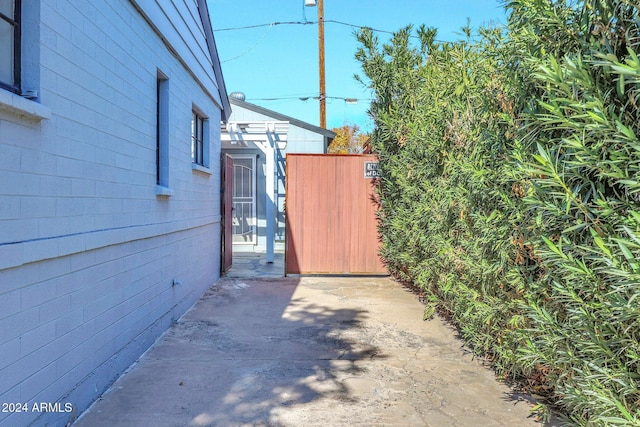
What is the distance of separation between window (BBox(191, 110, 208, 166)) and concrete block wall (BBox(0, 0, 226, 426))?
2.06m

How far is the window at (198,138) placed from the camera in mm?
7238

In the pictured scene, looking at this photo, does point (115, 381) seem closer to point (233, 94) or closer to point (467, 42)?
point (467, 42)

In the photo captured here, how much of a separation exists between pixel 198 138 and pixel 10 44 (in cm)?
499

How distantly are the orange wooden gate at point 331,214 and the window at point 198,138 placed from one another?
174 centimetres

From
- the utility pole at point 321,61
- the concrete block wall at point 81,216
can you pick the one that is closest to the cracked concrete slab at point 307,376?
the concrete block wall at point 81,216

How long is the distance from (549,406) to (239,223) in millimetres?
10192

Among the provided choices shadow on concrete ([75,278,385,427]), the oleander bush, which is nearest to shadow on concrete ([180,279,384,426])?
shadow on concrete ([75,278,385,427])

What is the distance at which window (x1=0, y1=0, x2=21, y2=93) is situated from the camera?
95.8 inches

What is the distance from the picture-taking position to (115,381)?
140 inches

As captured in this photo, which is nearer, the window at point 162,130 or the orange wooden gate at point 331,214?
the window at point 162,130

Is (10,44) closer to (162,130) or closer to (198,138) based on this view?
(162,130)

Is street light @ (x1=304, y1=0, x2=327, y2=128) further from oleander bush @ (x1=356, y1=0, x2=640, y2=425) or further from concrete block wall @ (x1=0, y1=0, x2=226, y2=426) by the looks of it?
concrete block wall @ (x1=0, y1=0, x2=226, y2=426)

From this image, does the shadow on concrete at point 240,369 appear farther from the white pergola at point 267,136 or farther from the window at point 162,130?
the white pergola at point 267,136

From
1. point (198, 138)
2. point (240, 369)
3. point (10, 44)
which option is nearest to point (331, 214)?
point (198, 138)
